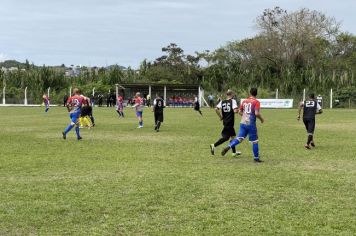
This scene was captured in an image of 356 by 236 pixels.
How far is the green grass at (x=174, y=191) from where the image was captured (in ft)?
20.9

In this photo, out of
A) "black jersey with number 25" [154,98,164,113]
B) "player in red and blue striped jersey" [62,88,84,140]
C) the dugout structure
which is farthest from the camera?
the dugout structure

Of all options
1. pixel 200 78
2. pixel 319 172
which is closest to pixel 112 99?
pixel 200 78

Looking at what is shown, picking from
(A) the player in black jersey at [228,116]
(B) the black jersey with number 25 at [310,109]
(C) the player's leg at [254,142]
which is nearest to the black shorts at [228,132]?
(A) the player in black jersey at [228,116]

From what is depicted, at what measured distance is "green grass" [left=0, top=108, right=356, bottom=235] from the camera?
636 centimetres

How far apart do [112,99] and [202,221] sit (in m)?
54.0

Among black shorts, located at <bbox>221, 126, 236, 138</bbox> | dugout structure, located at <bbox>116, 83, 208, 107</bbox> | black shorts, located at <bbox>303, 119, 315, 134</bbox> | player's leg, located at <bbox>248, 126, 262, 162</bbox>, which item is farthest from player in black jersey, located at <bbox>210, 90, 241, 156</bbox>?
dugout structure, located at <bbox>116, 83, 208, 107</bbox>

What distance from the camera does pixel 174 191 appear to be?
834 centimetres

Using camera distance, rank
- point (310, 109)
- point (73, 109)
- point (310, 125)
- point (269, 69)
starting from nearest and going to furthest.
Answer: point (310, 125) < point (310, 109) < point (73, 109) < point (269, 69)

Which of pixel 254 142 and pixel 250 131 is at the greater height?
pixel 250 131

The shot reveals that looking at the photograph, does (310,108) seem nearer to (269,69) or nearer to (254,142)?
(254,142)

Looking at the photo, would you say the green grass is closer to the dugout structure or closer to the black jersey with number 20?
the black jersey with number 20

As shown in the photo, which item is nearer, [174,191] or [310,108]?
[174,191]

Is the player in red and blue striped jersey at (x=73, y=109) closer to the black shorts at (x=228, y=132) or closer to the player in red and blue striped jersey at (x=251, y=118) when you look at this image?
the black shorts at (x=228, y=132)

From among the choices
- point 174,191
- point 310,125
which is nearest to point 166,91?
point 310,125
